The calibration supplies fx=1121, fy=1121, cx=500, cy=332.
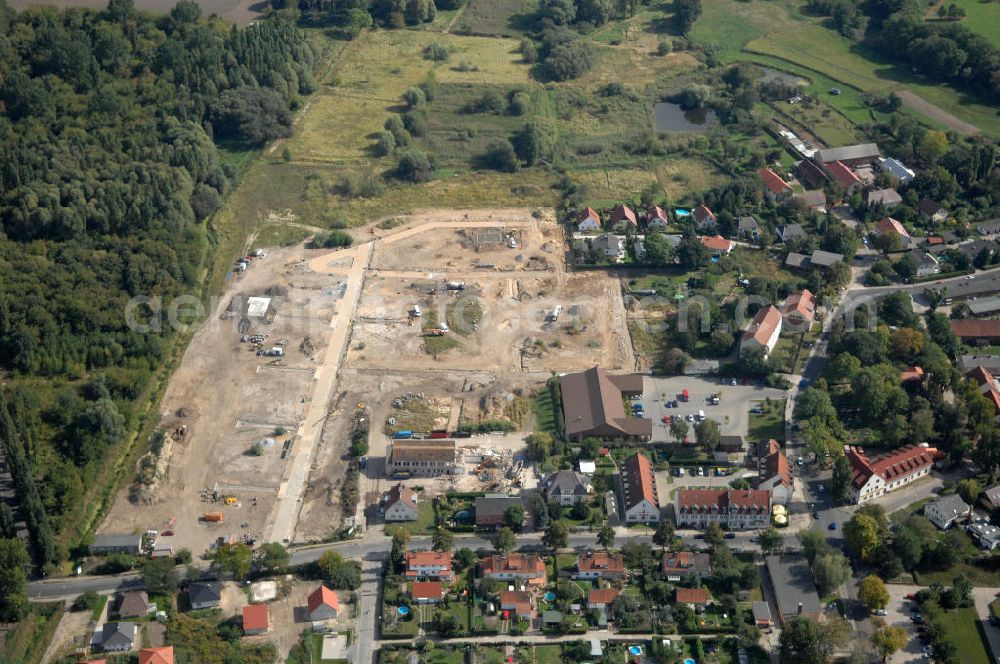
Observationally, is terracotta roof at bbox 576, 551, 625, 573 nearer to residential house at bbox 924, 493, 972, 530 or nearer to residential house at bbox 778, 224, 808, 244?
residential house at bbox 924, 493, 972, 530

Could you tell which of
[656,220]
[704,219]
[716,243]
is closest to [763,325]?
[716,243]

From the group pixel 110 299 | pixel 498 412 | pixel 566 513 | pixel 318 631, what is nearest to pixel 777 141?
pixel 498 412

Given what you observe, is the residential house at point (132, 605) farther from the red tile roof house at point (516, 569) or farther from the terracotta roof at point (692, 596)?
the terracotta roof at point (692, 596)

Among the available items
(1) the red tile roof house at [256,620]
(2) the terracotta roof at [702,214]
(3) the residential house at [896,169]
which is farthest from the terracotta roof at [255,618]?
(3) the residential house at [896,169]

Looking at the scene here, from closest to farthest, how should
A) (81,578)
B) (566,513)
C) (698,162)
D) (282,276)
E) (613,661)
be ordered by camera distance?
(613,661), (81,578), (566,513), (282,276), (698,162)

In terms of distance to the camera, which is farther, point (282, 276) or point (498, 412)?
point (282, 276)

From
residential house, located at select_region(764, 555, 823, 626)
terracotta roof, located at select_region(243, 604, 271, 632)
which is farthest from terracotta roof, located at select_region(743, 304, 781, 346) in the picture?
terracotta roof, located at select_region(243, 604, 271, 632)

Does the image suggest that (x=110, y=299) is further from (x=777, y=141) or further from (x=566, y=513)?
(x=777, y=141)
